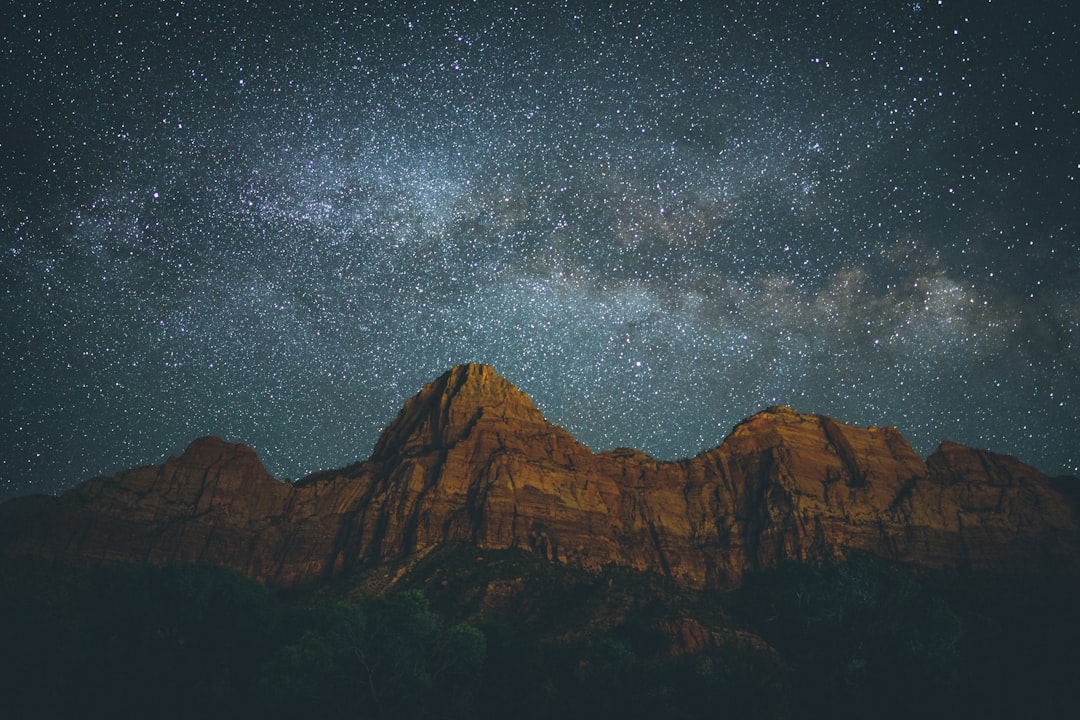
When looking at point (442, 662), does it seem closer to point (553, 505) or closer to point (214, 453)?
point (553, 505)

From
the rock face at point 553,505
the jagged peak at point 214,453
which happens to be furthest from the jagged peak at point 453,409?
the jagged peak at point 214,453

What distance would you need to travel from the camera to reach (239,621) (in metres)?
54.2

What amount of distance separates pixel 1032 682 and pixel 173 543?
103895 mm

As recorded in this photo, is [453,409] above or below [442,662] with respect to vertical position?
above

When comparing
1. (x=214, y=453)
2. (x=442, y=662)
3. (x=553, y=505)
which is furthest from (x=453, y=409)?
(x=442, y=662)

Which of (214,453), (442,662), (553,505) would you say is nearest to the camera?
(442,662)

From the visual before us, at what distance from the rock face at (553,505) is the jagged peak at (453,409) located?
1.14 feet

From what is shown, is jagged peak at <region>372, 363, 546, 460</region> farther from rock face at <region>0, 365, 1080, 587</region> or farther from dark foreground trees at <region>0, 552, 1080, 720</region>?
dark foreground trees at <region>0, 552, 1080, 720</region>

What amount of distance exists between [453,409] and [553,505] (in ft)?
→ 93.7

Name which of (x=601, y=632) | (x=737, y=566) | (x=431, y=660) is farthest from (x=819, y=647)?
(x=737, y=566)

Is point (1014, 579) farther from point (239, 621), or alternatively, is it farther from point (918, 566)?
point (239, 621)

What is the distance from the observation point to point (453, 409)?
416ft

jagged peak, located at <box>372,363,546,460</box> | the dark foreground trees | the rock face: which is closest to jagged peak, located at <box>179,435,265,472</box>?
the rock face

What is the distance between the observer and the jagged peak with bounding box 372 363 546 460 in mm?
124250
